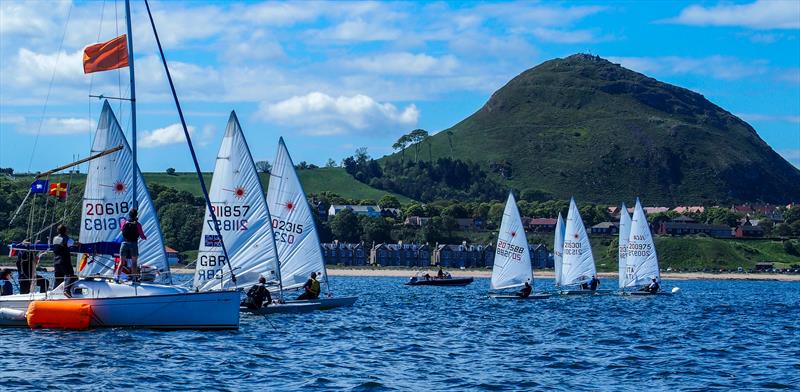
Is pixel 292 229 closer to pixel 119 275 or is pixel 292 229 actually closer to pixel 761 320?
pixel 119 275

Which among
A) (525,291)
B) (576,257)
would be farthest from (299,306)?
(576,257)

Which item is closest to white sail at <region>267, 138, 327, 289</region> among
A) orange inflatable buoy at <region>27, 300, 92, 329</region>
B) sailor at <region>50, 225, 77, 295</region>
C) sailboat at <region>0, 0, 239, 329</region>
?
sailboat at <region>0, 0, 239, 329</region>

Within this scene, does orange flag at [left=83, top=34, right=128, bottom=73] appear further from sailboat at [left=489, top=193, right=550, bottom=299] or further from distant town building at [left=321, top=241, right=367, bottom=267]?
distant town building at [left=321, top=241, right=367, bottom=267]

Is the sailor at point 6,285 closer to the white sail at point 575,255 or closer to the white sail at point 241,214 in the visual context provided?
the white sail at point 241,214

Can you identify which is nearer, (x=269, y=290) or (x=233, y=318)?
(x=233, y=318)

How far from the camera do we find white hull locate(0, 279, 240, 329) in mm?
33844

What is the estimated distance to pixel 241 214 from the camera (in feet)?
142

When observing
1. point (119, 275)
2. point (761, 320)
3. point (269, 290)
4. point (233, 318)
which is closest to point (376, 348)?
point (233, 318)

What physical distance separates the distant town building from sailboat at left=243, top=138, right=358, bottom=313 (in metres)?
139

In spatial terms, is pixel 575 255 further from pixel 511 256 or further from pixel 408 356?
pixel 408 356

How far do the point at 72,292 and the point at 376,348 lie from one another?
912 cm

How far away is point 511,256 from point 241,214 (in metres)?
26.0

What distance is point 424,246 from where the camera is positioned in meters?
199

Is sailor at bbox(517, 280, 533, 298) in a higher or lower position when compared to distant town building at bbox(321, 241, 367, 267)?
lower
